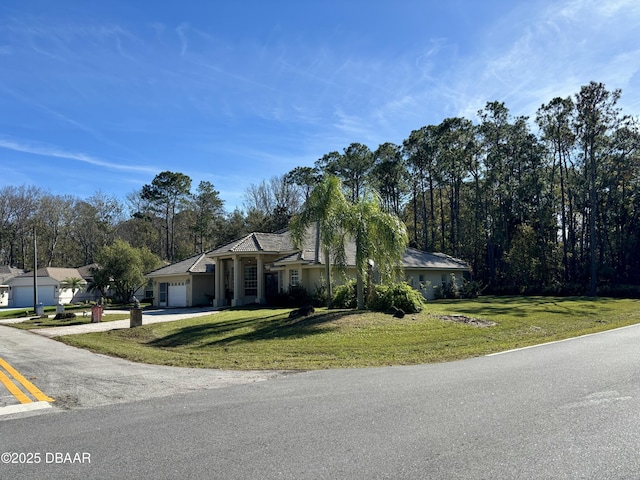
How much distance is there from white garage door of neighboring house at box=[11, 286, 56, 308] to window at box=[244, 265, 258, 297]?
28.9 m

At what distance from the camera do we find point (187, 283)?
3422 cm

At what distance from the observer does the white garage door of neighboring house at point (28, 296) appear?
49656 mm

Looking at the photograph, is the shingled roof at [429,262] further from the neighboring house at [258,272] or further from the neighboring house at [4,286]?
the neighboring house at [4,286]

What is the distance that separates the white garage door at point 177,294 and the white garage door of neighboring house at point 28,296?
71.9ft

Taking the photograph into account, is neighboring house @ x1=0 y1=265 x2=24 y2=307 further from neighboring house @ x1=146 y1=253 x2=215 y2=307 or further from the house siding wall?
the house siding wall

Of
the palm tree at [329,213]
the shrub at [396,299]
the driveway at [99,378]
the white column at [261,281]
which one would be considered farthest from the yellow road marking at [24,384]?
the white column at [261,281]

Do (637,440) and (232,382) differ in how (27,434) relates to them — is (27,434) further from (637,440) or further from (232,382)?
(637,440)

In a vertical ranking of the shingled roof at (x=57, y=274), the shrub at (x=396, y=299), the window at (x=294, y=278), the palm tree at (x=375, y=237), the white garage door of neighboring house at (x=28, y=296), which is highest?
the palm tree at (x=375, y=237)

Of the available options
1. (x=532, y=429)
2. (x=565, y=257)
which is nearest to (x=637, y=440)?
(x=532, y=429)

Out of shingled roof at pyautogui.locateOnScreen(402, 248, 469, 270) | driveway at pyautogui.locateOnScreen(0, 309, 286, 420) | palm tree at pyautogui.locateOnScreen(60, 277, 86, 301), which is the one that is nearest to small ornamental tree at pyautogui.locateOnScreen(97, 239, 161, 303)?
palm tree at pyautogui.locateOnScreen(60, 277, 86, 301)

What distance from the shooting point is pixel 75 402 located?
24.0ft

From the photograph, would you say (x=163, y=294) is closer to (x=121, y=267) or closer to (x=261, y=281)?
(x=121, y=267)

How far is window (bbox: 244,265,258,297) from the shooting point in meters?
32.0

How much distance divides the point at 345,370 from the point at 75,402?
5.12m
